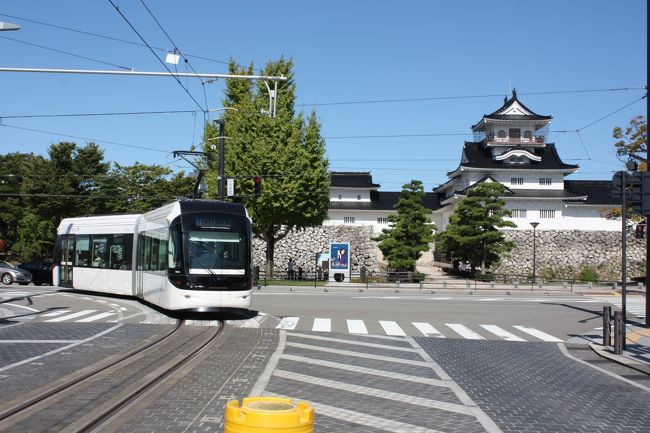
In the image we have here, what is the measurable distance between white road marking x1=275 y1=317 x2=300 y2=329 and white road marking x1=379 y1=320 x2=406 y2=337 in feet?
8.72

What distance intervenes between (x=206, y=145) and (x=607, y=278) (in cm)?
3915

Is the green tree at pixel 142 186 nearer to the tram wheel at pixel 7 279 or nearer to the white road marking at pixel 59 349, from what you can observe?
the tram wheel at pixel 7 279

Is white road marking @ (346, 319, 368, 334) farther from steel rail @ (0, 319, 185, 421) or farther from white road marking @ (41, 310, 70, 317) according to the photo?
white road marking @ (41, 310, 70, 317)

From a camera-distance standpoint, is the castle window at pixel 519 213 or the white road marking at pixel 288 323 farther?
the castle window at pixel 519 213

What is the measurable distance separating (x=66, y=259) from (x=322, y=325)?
15.8 m

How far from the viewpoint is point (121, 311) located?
22.1 meters

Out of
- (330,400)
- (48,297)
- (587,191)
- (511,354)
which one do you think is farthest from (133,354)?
(587,191)

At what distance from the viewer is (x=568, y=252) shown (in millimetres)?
66188

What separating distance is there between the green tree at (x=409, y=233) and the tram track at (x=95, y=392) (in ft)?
122

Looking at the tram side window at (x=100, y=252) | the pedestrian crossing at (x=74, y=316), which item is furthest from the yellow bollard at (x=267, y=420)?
the tram side window at (x=100, y=252)

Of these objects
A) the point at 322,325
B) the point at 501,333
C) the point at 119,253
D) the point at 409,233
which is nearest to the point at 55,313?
the point at 119,253

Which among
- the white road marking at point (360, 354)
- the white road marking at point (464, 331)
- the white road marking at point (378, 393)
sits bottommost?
the white road marking at point (464, 331)

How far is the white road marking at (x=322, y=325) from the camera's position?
729 inches

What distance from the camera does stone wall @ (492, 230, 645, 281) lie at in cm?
6606
